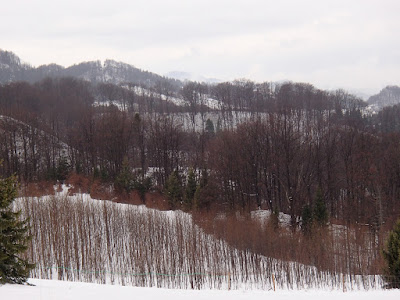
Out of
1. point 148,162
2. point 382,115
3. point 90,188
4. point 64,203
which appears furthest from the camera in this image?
point 382,115

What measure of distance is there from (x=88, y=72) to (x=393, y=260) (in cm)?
16499

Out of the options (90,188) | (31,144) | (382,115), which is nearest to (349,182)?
(90,188)

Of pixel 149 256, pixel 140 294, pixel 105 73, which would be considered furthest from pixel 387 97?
pixel 140 294

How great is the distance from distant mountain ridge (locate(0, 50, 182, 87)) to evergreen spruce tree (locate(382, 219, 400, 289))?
12851 centimetres

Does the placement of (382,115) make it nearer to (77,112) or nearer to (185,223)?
Answer: (77,112)

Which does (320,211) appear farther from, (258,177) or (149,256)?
(149,256)

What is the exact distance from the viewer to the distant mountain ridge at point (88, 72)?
13338 cm

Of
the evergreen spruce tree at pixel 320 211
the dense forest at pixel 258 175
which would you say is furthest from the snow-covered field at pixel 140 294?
the evergreen spruce tree at pixel 320 211

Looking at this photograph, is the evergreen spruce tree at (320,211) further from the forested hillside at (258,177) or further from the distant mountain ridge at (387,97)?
the distant mountain ridge at (387,97)

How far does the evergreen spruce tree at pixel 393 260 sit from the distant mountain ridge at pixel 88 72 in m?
129

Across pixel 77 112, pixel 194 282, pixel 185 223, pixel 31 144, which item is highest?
pixel 77 112

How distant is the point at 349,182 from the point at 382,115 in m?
56.1

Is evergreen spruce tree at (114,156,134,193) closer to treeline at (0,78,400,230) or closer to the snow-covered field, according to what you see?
treeline at (0,78,400,230)

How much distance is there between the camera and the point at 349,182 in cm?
3073
